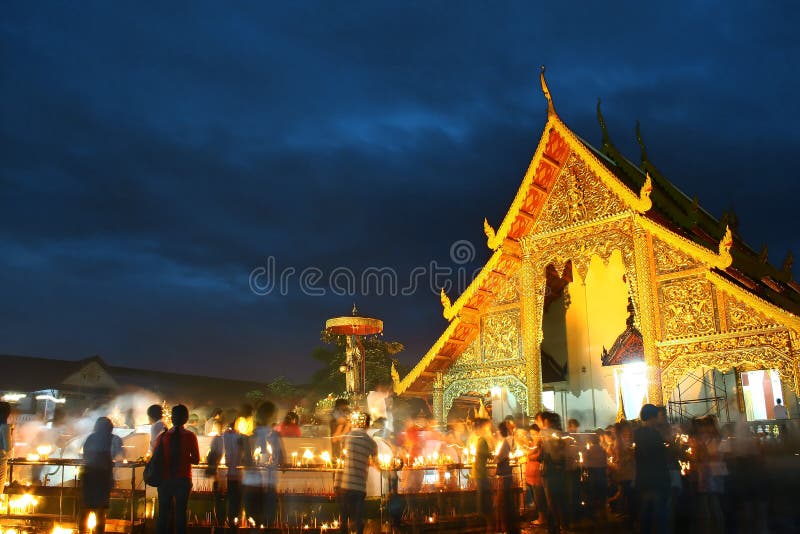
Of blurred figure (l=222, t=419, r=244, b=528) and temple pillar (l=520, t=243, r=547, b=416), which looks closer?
blurred figure (l=222, t=419, r=244, b=528)

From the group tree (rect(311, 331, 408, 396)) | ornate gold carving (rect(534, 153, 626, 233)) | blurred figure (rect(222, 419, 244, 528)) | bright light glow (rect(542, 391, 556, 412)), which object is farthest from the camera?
tree (rect(311, 331, 408, 396))

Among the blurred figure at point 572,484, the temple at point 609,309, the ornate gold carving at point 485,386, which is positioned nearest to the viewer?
the blurred figure at point 572,484

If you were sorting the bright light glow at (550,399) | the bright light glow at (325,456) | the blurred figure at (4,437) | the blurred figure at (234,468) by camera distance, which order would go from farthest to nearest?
the bright light glow at (550,399) → the bright light glow at (325,456) → the blurred figure at (234,468) → the blurred figure at (4,437)

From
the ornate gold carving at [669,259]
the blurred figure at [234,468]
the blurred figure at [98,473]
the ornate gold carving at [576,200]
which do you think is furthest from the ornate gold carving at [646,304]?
the blurred figure at [98,473]

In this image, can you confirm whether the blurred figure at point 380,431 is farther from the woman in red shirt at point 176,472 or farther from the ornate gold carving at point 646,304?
the ornate gold carving at point 646,304

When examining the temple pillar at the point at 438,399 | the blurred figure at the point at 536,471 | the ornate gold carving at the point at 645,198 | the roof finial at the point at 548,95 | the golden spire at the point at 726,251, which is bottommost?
the blurred figure at the point at 536,471

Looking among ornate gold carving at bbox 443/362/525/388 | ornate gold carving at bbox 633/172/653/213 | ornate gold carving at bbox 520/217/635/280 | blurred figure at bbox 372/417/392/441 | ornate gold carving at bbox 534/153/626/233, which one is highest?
ornate gold carving at bbox 534/153/626/233

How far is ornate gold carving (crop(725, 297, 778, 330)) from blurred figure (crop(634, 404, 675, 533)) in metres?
5.64

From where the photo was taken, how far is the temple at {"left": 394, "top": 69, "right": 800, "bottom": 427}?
11.7 m

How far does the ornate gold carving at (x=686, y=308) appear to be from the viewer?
11.8 metres

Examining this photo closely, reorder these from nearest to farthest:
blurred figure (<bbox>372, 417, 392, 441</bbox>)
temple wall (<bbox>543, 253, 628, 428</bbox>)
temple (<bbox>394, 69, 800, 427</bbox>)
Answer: blurred figure (<bbox>372, 417, 392, 441</bbox>) → temple (<bbox>394, 69, 800, 427</bbox>) → temple wall (<bbox>543, 253, 628, 428</bbox>)

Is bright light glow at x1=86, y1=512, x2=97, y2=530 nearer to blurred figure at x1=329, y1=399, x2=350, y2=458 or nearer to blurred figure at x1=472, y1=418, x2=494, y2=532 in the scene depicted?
blurred figure at x1=329, y1=399, x2=350, y2=458

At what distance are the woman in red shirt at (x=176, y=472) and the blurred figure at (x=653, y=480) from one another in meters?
4.61

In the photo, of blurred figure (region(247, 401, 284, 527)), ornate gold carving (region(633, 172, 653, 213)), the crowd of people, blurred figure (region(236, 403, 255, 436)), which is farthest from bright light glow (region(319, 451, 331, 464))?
ornate gold carving (region(633, 172, 653, 213))
